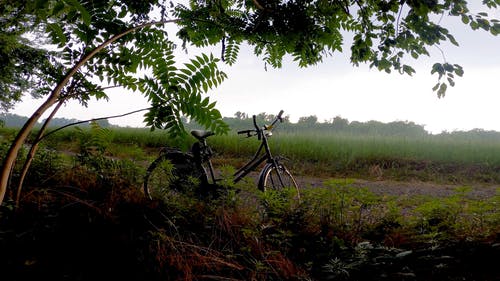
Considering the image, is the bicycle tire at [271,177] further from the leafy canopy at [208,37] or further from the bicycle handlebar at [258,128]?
the leafy canopy at [208,37]

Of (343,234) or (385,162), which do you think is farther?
(385,162)

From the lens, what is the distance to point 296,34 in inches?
79.1

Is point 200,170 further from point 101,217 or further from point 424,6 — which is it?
point 424,6

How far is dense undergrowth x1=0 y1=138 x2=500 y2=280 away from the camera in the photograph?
153cm

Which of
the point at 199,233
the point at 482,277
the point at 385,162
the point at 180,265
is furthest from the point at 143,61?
→ the point at 385,162

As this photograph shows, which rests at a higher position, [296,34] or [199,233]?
[296,34]

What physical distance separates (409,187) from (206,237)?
18.8 feet

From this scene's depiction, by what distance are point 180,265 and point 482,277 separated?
1293 millimetres

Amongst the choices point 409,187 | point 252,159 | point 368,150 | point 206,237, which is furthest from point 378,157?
point 206,237

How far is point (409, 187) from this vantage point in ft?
21.7

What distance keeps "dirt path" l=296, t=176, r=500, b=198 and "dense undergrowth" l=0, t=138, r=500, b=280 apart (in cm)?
343

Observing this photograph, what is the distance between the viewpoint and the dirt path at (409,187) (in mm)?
6027

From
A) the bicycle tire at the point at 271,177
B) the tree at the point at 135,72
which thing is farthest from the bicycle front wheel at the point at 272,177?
the tree at the point at 135,72

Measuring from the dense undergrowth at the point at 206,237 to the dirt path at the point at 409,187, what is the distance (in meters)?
3.43
